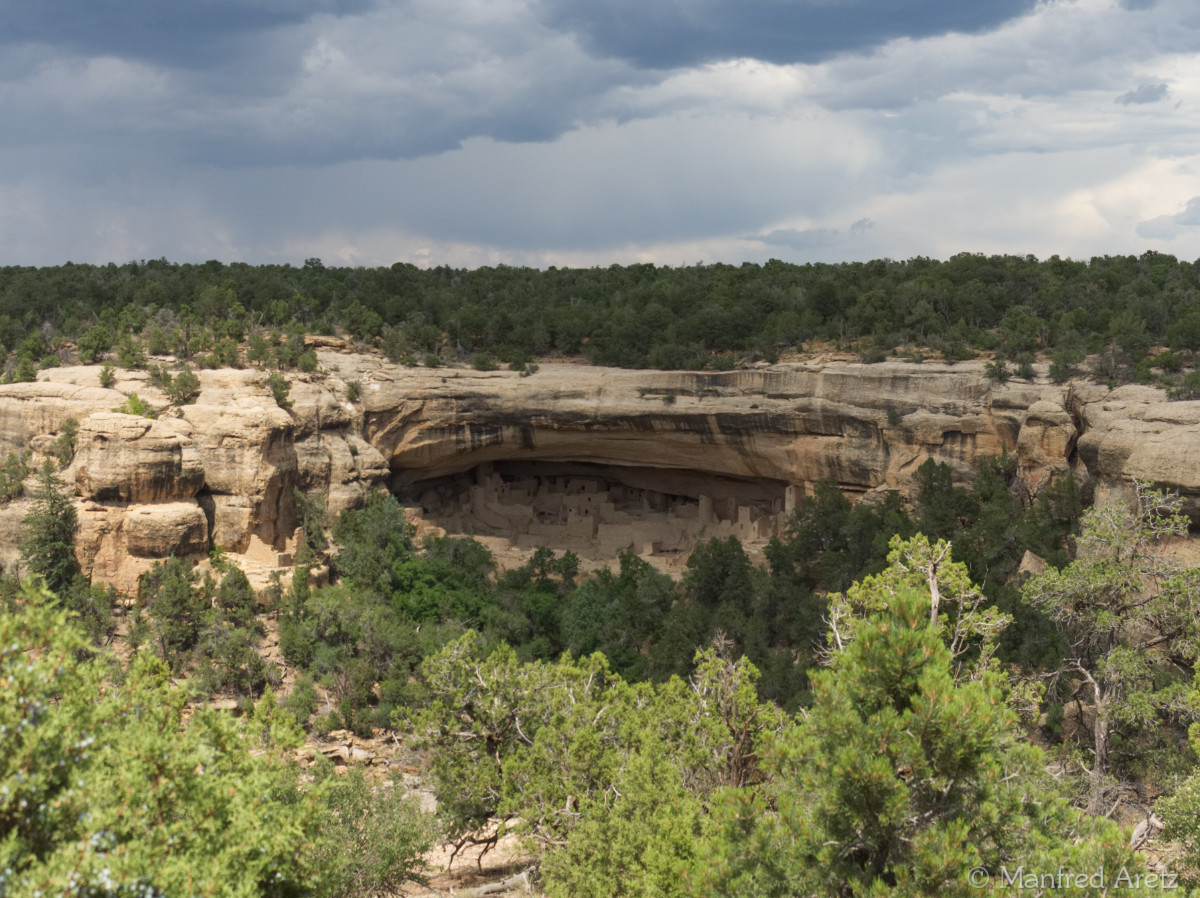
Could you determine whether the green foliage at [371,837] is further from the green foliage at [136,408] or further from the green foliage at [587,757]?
the green foliage at [136,408]

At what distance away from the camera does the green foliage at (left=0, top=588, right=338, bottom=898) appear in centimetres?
562

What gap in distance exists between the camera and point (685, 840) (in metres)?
9.05

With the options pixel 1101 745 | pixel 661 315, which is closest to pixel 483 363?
pixel 661 315

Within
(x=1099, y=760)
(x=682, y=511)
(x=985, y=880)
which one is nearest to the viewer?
(x=985, y=880)

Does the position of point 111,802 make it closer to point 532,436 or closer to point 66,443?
point 66,443

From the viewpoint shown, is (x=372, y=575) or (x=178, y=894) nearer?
(x=178, y=894)

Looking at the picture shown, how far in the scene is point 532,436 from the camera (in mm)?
29000

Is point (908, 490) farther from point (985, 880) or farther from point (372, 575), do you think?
point (985, 880)

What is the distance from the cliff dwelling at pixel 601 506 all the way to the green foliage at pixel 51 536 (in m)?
10.9

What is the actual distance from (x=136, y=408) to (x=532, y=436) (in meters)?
11.1

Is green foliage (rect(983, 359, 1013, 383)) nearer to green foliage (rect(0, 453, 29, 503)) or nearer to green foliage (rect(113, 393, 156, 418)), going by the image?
green foliage (rect(113, 393, 156, 418))

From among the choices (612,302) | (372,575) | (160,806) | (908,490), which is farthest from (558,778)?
(612,302)

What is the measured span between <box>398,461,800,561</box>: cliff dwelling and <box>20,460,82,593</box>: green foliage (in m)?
10.9

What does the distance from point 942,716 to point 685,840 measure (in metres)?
3.63
